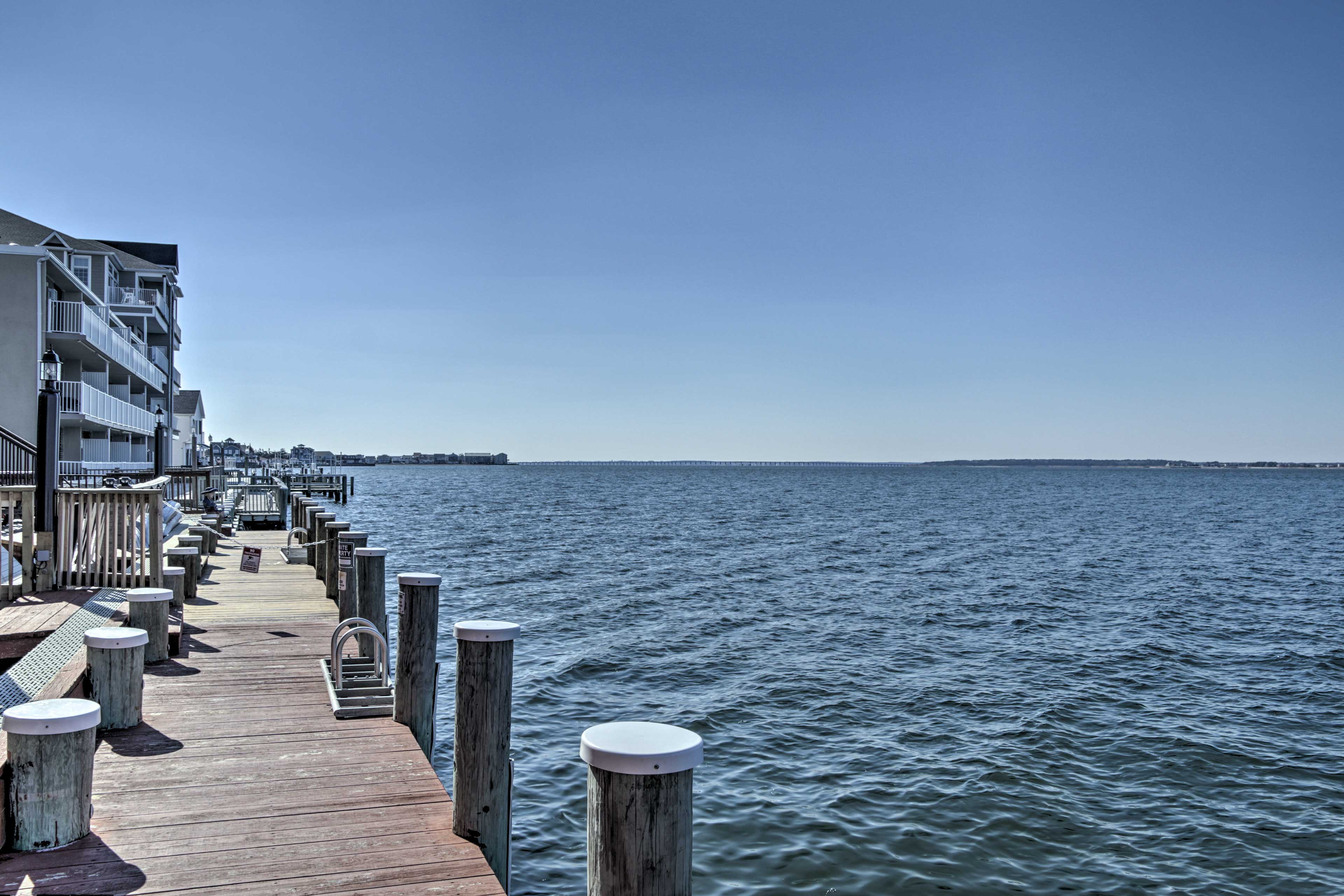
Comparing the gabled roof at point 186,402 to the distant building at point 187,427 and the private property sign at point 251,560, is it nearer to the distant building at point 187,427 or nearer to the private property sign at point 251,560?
the distant building at point 187,427

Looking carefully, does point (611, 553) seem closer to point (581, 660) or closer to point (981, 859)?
point (581, 660)

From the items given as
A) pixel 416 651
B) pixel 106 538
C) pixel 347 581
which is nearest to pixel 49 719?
pixel 416 651

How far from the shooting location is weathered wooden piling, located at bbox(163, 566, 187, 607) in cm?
1107

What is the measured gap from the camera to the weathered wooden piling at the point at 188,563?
13.1 meters

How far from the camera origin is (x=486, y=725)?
5559 millimetres

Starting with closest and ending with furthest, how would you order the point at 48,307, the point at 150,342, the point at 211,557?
1. the point at 211,557
2. the point at 48,307
3. the point at 150,342

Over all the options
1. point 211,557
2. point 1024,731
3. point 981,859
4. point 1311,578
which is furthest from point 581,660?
point 1311,578

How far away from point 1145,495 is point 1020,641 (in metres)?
102

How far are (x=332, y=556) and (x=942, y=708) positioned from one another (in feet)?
32.4

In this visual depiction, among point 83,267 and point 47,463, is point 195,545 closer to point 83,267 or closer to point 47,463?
point 47,463

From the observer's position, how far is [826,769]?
10562 millimetres

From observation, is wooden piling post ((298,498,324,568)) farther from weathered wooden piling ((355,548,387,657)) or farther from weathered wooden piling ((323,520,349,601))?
weathered wooden piling ((355,548,387,657))

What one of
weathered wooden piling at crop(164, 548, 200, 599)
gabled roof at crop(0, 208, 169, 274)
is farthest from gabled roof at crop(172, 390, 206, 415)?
weathered wooden piling at crop(164, 548, 200, 599)

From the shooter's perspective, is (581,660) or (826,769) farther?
(581,660)
